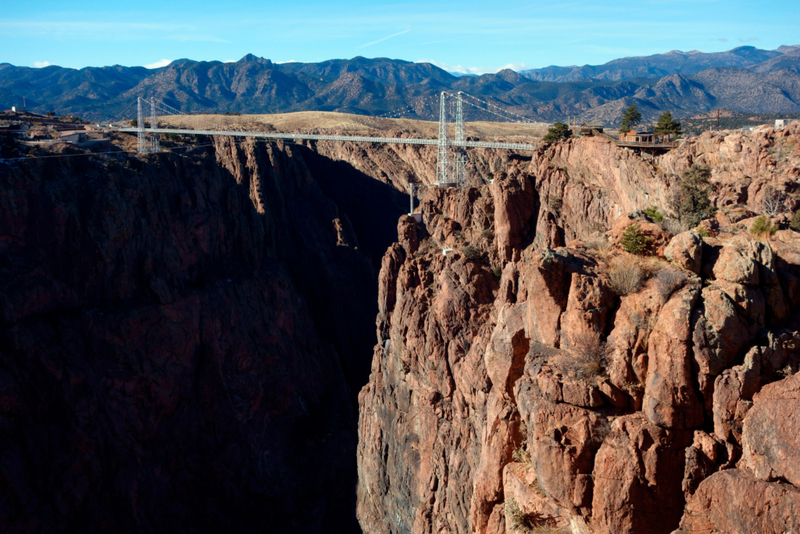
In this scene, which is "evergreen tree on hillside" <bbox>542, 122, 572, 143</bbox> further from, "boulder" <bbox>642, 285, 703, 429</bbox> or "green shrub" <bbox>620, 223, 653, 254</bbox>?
"boulder" <bbox>642, 285, 703, 429</bbox>

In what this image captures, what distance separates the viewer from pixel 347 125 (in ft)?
325

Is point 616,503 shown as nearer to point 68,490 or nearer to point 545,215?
point 545,215

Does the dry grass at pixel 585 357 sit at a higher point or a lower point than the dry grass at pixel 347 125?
lower

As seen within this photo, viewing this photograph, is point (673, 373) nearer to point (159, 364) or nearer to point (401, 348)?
point (401, 348)

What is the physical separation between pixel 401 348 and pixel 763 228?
71.2 feet

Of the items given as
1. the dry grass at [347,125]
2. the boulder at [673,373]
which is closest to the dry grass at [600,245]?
the boulder at [673,373]

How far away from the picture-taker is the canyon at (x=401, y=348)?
12.8 meters

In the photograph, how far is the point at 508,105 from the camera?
7657 inches

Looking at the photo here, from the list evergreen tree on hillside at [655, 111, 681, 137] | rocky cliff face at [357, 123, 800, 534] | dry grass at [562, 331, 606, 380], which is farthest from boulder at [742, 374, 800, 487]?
evergreen tree on hillside at [655, 111, 681, 137]

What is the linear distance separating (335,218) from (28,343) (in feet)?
106

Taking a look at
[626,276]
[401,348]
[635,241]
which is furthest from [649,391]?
[401,348]

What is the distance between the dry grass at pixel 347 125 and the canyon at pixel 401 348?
970 inches

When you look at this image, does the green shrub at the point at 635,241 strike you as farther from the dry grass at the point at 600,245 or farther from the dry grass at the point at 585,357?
the dry grass at the point at 585,357

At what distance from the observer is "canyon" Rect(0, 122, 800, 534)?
12.8 meters
